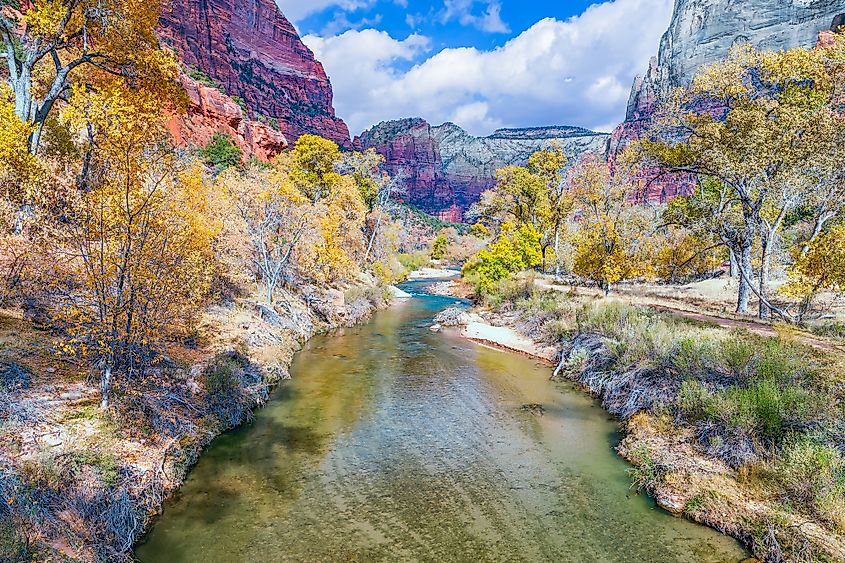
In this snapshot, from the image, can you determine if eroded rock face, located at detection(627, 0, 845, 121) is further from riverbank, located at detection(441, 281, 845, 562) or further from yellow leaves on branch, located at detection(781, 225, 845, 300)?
riverbank, located at detection(441, 281, 845, 562)

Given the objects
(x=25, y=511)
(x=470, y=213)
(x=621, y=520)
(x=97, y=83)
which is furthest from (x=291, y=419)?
(x=470, y=213)

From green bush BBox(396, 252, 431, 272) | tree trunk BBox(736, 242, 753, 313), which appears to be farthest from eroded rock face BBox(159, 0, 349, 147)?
tree trunk BBox(736, 242, 753, 313)

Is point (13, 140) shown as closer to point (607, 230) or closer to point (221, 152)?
point (607, 230)

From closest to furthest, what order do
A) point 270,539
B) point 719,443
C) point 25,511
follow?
point 25,511, point 270,539, point 719,443

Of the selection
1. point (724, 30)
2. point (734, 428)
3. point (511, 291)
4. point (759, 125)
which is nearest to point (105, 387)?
point (734, 428)

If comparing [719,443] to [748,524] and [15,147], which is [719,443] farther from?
[15,147]

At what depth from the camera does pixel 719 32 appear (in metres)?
106

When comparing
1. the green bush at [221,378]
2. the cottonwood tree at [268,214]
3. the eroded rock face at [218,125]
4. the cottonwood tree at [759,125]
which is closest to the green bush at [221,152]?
the eroded rock face at [218,125]

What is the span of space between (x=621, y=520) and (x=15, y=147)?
13.4 metres

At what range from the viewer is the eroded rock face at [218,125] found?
53969 millimetres

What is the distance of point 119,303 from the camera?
9039mm

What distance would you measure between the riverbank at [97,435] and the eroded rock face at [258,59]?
208 ft

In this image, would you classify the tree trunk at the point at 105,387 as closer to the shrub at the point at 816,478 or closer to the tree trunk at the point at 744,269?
the shrub at the point at 816,478

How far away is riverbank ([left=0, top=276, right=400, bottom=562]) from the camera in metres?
5.91
